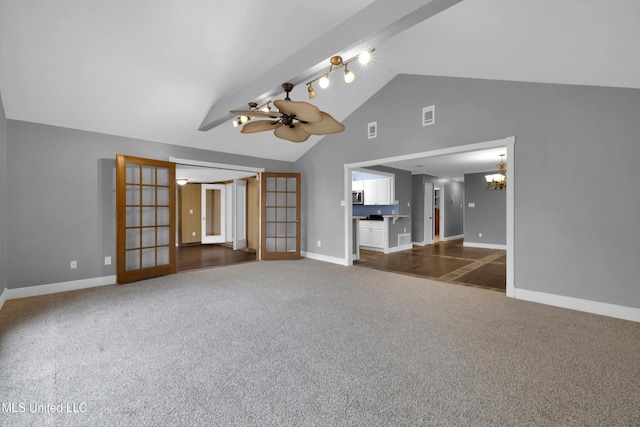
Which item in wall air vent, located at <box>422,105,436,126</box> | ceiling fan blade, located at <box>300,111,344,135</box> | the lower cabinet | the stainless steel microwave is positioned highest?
wall air vent, located at <box>422,105,436,126</box>

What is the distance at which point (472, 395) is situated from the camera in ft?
5.68

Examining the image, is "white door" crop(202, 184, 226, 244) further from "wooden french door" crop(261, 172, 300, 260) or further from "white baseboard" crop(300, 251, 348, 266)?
"white baseboard" crop(300, 251, 348, 266)

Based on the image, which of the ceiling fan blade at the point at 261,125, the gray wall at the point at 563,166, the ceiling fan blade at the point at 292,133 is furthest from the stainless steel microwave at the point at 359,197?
the ceiling fan blade at the point at 261,125

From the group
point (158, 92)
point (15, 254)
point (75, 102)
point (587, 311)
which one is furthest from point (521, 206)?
point (15, 254)

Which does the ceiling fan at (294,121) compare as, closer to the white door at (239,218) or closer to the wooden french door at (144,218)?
the wooden french door at (144,218)

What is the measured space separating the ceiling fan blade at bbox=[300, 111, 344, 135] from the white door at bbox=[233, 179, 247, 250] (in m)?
5.27

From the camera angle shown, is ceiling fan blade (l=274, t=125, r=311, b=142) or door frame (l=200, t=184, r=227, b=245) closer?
ceiling fan blade (l=274, t=125, r=311, b=142)

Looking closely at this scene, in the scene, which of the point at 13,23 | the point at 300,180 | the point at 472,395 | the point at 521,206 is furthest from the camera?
the point at 300,180

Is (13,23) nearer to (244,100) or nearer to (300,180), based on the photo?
(244,100)

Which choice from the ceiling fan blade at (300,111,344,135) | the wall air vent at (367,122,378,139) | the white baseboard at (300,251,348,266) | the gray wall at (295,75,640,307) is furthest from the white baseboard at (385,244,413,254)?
the ceiling fan blade at (300,111,344,135)

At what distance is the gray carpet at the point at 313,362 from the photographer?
62.6 inches

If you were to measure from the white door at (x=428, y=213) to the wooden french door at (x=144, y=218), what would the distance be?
712cm

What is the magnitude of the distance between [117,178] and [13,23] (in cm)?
202

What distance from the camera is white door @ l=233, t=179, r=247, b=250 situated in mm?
7996
